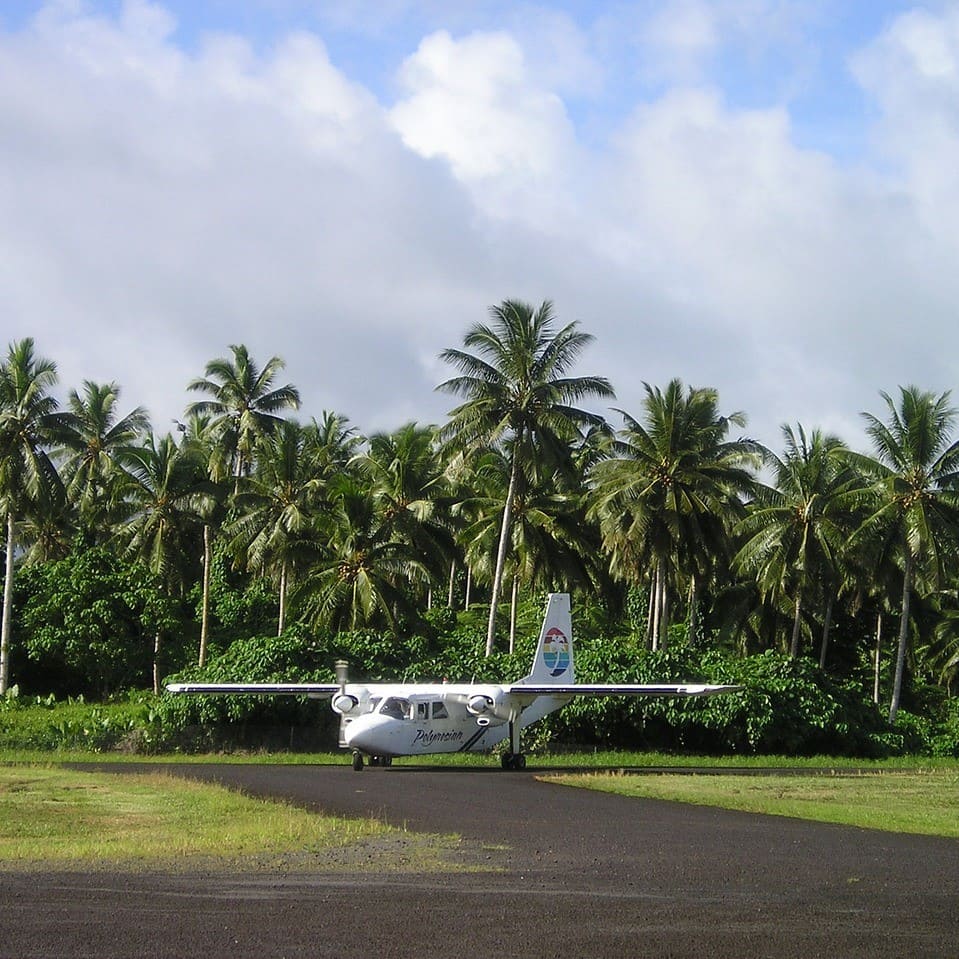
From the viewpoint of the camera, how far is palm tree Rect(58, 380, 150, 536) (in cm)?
5494

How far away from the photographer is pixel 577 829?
56.9ft

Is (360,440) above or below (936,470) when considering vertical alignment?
above

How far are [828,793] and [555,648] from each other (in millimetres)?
12047

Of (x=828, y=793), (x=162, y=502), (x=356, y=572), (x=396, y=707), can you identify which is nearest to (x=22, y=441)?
(x=162, y=502)

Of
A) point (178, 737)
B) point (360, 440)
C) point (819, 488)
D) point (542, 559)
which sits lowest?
point (178, 737)

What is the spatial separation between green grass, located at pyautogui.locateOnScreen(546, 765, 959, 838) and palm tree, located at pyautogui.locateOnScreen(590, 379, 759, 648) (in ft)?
40.5

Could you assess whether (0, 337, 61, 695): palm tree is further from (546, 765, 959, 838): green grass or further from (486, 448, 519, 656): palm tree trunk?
(546, 765, 959, 838): green grass

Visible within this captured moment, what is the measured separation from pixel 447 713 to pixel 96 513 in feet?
92.4

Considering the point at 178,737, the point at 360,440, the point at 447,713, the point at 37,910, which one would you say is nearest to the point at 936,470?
the point at 447,713

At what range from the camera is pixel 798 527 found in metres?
45.4

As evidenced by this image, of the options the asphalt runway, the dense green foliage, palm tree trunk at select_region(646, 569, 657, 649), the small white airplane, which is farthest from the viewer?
palm tree trunk at select_region(646, 569, 657, 649)

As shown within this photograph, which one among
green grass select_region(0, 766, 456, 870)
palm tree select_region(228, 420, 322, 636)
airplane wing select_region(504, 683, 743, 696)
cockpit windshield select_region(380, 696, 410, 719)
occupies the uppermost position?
palm tree select_region(228, 420, 322, 636)

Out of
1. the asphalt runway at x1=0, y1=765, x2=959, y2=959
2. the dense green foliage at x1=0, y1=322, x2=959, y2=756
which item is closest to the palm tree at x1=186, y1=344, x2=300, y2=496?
the dense green foliage at x1=0, y1=322, x2=959, y2=756

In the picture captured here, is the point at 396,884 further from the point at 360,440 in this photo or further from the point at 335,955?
the point at 360,440
